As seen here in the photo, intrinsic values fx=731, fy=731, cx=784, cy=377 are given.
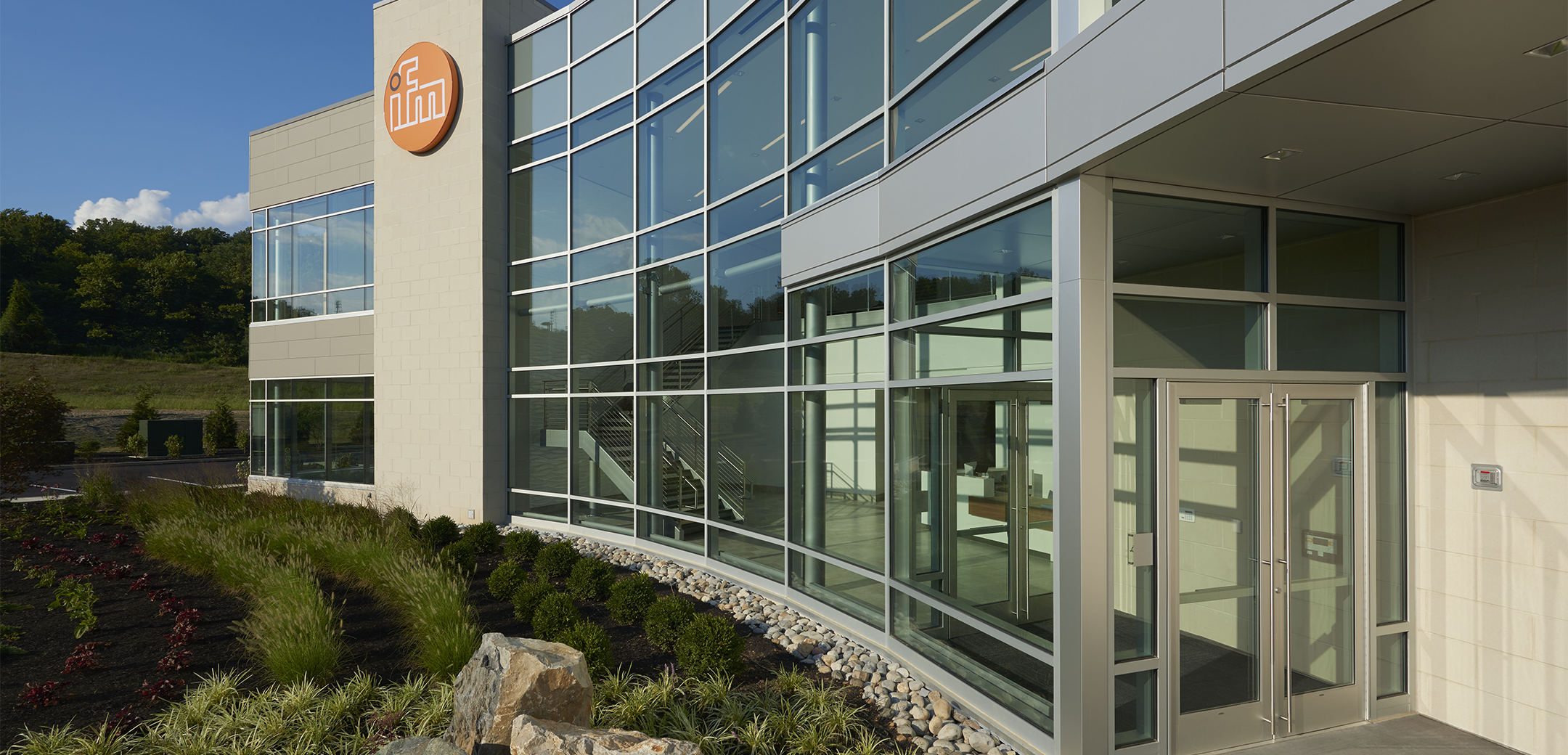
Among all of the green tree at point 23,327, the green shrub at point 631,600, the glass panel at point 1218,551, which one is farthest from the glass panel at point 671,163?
the green tree at point 23,327

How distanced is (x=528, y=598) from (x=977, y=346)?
17.7ft

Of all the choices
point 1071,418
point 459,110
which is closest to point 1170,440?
point 1071,418

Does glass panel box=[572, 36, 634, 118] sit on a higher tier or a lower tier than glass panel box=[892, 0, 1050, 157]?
higher

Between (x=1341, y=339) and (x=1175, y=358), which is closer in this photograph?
(x=1175, y=358)

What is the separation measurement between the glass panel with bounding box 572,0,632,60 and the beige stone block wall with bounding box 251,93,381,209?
221 inches

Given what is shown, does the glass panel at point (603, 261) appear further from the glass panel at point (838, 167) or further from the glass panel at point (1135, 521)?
the glass panel at point (1135, 521)

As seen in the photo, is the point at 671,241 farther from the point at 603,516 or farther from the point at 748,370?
the point at 603,516

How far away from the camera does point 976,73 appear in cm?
583

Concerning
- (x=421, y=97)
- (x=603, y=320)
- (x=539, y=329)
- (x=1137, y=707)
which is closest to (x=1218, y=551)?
(x=1137, y=707)

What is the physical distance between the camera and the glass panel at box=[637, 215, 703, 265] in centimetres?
1071

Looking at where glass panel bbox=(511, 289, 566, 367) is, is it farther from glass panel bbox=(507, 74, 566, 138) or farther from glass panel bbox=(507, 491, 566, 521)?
glass panel bbox=(507, 74, 566, 138)

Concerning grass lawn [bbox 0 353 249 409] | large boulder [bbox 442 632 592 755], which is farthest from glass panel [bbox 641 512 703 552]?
grass lawn [bbox 0 353 249 409]

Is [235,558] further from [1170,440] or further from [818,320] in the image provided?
[1170,440]

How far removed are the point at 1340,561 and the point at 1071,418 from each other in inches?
101
